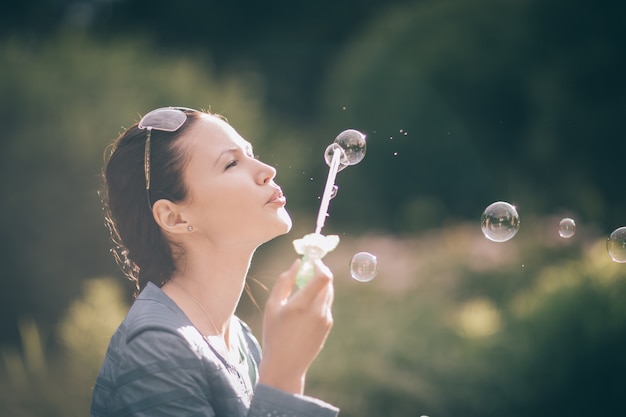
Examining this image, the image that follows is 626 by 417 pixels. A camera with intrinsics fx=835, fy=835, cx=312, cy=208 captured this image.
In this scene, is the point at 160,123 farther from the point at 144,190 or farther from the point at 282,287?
the point at 282,287

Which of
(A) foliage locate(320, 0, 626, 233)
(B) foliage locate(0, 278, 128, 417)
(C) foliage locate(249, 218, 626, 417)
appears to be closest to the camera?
(C) foliage locate(249, 218, 626, 417)

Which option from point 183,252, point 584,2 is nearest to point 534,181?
point 584,2

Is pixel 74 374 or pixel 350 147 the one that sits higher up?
pixel 350 147

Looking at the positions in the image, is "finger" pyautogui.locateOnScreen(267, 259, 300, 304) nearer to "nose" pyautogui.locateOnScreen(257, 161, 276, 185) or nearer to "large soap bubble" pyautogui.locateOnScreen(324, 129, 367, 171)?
"nose" pyautogui.locateOnScreen(257, 161, 276, 185)

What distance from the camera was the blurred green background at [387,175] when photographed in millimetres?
4777

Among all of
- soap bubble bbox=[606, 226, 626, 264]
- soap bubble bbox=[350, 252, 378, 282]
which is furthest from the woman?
soap bubble bbox=[606, 226, 626, 264]

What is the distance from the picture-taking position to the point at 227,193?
2.22 meters

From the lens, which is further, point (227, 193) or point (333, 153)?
point (333, 153)

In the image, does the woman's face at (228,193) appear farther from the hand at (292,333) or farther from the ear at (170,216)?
the hand at (292,333)

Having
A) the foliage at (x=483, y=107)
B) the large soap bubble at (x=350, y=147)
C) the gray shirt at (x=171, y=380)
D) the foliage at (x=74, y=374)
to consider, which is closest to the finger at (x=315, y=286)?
the gray shirt at (x=171, y=380)

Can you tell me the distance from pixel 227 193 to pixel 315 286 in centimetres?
44

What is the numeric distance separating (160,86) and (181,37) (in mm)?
5300

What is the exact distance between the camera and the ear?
2291mm

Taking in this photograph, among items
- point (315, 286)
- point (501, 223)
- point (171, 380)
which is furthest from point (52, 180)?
point (315, 286)
